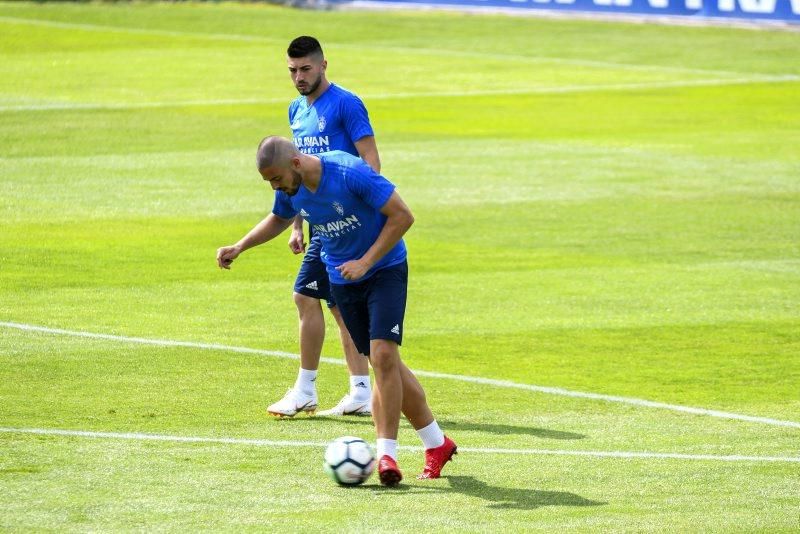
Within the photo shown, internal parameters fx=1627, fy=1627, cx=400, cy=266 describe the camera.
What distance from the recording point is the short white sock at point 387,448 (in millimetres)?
9227

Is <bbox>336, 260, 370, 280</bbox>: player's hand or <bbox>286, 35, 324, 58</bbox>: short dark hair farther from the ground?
<bbox>286, 35, 324, 58</bbox>: short dark hair

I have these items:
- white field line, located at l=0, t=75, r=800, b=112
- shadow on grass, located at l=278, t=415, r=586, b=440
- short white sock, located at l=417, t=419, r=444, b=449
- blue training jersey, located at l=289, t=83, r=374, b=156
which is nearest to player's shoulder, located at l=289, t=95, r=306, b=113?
blue training jersey, located at l=289, t=83, r=374, b=156

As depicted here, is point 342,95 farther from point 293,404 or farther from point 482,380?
point 482,380

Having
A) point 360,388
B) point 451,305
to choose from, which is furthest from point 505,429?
point 451,305

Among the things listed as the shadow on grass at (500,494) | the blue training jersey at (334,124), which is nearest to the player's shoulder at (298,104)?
the blue training jersey at (334,124)

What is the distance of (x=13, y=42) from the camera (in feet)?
127

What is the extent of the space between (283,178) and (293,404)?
254 centimetres

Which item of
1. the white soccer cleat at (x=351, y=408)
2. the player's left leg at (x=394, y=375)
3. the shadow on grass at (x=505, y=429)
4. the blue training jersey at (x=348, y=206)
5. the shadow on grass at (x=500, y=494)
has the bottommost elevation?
the white soccer cleat at (x=351, y=408)

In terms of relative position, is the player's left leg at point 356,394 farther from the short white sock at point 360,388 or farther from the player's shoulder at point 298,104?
the player's shoulder at point 298,104

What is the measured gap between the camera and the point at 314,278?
11.2 metres

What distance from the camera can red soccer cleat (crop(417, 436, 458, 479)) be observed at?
934 centimetres

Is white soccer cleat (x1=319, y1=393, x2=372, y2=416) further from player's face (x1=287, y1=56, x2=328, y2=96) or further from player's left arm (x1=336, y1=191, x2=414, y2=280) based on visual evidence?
player's left arm (x1=336, y1=191, x2=414, y2=280)

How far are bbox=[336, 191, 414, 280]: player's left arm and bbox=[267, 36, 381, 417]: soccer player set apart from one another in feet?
6.42

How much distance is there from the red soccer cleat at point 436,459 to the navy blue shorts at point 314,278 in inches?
81.9
